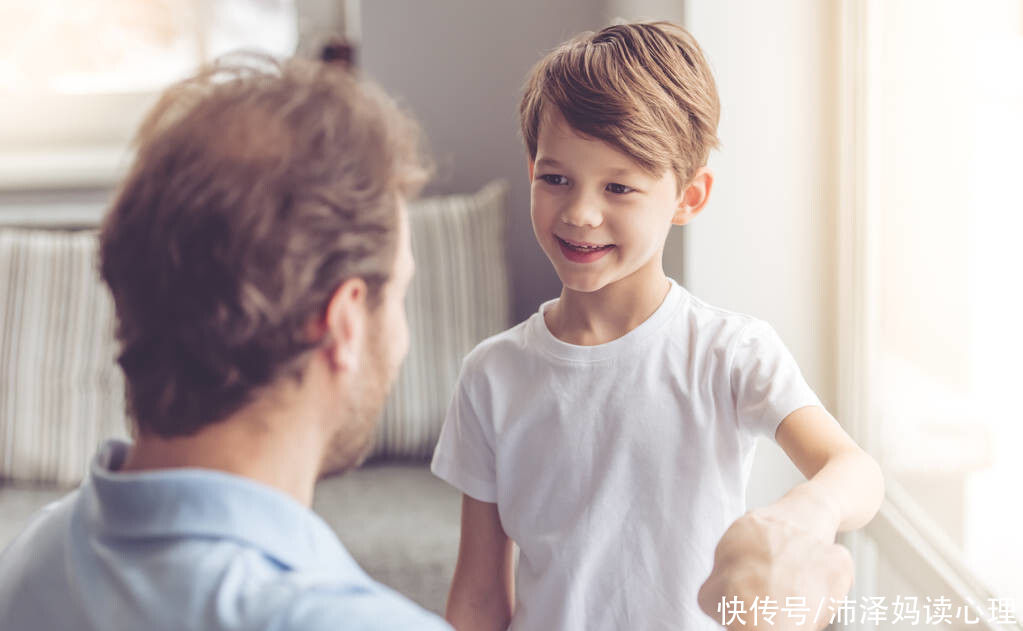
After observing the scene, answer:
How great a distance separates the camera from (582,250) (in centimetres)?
92

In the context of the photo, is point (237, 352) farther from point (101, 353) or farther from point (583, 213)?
point (101, 353)

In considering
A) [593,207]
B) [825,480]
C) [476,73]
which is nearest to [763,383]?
[825,480]

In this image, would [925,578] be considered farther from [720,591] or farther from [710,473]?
[720,591]

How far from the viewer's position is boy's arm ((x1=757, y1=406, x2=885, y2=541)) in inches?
28.0

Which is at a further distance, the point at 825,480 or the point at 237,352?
the point at 825,480

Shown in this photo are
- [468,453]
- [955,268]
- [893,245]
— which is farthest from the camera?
[893,245]

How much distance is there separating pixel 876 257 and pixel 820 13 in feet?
1.31

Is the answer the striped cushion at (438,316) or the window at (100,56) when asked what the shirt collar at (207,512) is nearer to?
the striped cushion at (438,316)

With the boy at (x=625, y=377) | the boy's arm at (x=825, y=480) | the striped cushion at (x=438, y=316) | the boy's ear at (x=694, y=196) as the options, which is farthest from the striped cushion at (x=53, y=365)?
the boy's arm at (x=825, y=480)

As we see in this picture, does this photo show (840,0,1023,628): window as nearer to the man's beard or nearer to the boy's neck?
the boy's neck

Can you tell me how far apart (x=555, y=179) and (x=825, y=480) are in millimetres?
380

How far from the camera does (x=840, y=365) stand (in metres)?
1.55

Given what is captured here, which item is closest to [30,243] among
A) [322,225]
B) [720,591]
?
[322,225]

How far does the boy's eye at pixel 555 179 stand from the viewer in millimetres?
932
